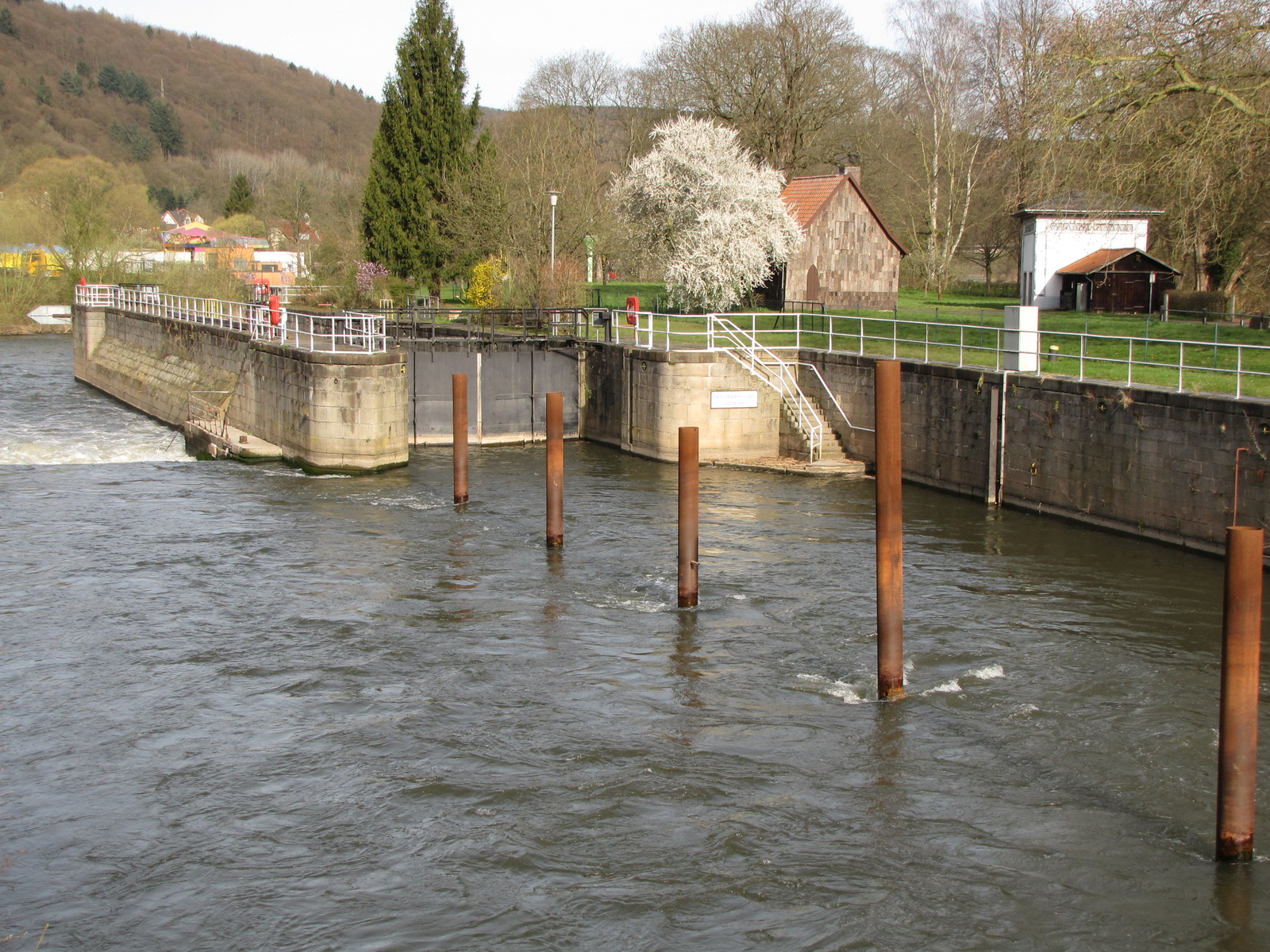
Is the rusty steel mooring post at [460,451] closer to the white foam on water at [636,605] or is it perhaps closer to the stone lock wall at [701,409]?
the stone lock wall at [701,409]

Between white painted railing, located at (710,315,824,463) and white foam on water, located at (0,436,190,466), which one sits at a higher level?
white painted railing, located at (710,315,824,463)

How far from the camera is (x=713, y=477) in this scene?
25359mm

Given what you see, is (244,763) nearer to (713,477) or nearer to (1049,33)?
(713,477)

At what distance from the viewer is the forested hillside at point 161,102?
502ft

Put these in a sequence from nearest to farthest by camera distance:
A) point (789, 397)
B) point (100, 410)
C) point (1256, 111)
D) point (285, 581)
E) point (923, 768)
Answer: point (923, 768), point (285, 581), point (1256, 111), point (789, 397), point (100, 410)

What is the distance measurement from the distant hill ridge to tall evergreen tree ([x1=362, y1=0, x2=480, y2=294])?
3893 inches

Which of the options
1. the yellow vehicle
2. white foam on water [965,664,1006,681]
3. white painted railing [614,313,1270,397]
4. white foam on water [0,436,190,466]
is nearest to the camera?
white foam on water [965,664,1006,681]

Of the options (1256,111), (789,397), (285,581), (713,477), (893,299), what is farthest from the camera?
(893,299)

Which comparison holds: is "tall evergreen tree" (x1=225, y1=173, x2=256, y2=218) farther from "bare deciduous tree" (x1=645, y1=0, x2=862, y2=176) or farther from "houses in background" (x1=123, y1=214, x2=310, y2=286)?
"bare deciduous tree" (x1=645, y1=0, x2=862, y2=176)

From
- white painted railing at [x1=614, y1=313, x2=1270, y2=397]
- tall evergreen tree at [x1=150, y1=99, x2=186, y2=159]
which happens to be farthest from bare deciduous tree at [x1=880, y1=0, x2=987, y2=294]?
tall evergreen tree at [x1=150, y1=99, x2=186, y2=159]

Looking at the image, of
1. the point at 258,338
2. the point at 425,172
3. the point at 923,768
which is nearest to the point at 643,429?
the point at 258,338

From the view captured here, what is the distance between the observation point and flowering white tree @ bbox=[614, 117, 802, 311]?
41.8 meters

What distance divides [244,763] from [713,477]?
15510mm

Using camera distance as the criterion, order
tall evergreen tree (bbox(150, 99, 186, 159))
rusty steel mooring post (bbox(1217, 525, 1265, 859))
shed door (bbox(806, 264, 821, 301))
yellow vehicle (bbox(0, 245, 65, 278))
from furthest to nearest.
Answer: tall evergreen tree (bbox(150, 99, 186, 159)) < yellow vehicle (bbox(0, 245, 65, 278)) < shed door (bbox(806, 264, 821, 301)) < rusty steel mooring post (bbox(1217, 525, 1265, 859))
